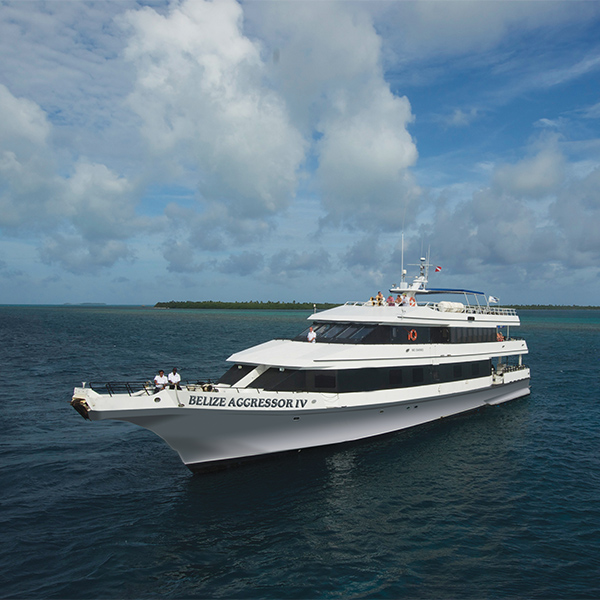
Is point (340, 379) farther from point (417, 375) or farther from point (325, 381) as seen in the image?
point (417, 375)

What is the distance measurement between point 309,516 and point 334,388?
5410 millimetres

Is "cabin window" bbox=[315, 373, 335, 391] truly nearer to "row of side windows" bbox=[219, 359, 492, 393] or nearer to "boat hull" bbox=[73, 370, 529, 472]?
"row of side windows" bbox=[219, 359, 492, 393]

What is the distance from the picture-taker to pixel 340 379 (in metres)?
17.0

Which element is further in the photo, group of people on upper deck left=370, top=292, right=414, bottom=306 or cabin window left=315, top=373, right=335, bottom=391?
group of people on upper deck left=370, top=292, right=414, bottom=306

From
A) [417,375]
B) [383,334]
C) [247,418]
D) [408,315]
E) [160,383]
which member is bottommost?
[247,418]

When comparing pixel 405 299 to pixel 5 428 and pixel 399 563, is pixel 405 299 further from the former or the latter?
pixel 5 428

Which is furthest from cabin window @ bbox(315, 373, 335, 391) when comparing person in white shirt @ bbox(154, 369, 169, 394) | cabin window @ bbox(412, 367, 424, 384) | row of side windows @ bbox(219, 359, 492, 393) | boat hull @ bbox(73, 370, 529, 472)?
person in white shirt @ bbox(154, 369, 169, 394)

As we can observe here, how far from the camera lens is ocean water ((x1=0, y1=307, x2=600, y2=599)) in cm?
962

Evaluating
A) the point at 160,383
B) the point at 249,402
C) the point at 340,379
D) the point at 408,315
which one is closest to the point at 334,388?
the point at 340,379

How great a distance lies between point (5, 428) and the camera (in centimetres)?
1922

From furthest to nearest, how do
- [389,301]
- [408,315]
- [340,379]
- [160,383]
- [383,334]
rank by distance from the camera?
[389,301]
[408,315]
[383,334]
[340,379]
[160,383]

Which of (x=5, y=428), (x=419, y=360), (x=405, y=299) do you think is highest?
(x=405, y=299)

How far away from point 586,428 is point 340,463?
13403 mm

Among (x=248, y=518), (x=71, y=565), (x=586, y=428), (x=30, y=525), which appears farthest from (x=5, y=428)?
(x=586, y=428)
